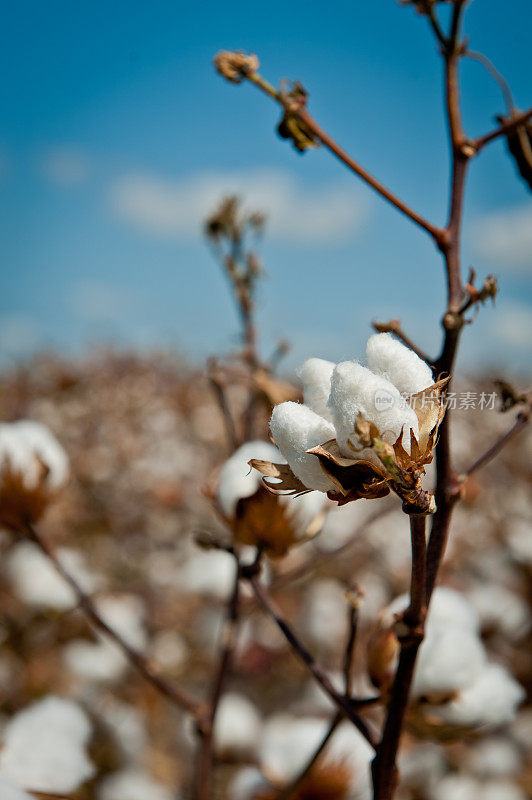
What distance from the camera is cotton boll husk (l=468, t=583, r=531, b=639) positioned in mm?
1491

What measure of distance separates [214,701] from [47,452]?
1.05ft

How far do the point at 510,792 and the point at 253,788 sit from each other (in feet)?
2.13

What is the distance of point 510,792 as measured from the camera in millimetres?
1191

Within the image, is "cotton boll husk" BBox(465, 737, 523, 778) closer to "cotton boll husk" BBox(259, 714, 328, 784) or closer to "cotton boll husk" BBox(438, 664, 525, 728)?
"cotton boll husk" BBox(259, 714, 328, 784)

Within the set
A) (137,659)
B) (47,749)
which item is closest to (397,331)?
(137,659)

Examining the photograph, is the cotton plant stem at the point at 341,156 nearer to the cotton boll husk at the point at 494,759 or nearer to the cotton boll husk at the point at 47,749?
the cotton boll husk at the point at 47,749

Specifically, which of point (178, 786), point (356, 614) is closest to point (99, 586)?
point (178, 786)

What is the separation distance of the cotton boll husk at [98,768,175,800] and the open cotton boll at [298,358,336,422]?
825mm

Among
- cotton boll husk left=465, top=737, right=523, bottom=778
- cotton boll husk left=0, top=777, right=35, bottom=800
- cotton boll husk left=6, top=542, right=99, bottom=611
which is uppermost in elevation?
cotton boll husk left=6, top=542, right=99, bottom=611

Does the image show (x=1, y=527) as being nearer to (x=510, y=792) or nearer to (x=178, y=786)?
(x=178, y=786)

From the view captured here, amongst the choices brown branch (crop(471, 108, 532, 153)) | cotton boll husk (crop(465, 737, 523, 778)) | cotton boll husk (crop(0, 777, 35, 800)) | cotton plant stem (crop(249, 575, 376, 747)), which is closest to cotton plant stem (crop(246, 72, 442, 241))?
brown branch (crop(471, 108, 532, 153))

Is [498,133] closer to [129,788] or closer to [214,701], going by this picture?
[214,701]

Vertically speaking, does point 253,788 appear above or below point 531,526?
below

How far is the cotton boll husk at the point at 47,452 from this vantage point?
2.44ft
